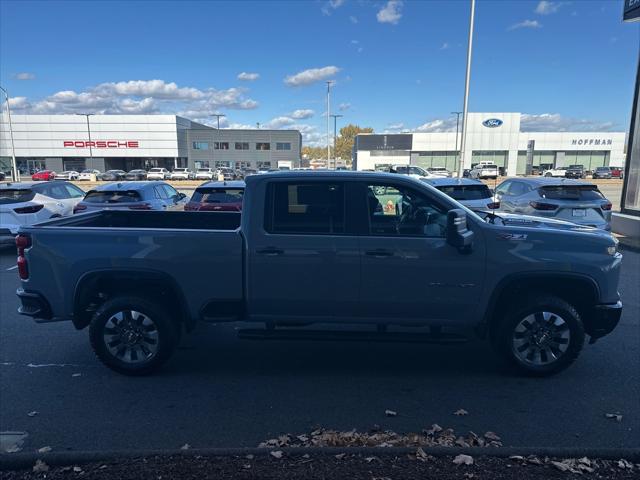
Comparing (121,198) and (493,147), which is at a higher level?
(493,147)

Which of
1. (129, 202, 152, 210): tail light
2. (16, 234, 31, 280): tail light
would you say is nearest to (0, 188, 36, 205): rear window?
(129, 202, 152, 210): tail light

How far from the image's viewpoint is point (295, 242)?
4.05 m

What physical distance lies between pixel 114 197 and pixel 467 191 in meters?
8.45

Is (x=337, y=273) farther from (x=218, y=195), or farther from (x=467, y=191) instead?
(x=467, y=191)

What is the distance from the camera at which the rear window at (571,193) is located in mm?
9711

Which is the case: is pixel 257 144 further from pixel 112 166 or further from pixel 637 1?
pixel 637 1

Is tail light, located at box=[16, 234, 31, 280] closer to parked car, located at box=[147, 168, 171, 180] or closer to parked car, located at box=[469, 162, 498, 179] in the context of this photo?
parked car, located at box=[469, 162, 498, 179]

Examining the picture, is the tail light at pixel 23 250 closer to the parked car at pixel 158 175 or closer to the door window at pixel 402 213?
the door window at pixel 402 213

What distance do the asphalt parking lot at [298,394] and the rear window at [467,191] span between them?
5.73m

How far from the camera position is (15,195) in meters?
10.3

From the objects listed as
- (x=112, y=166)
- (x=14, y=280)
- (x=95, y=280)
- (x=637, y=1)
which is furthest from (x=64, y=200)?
(x=112, y=166)

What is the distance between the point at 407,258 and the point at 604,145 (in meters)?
82.0

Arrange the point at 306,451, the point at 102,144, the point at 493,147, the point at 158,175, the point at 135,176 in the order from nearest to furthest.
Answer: the point at 306,451 < the point at 135,176 < the point at 158,175 < the point at 493,147 < the point at 102,144

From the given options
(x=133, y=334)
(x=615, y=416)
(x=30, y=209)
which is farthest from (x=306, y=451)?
(x=30, y=209)
